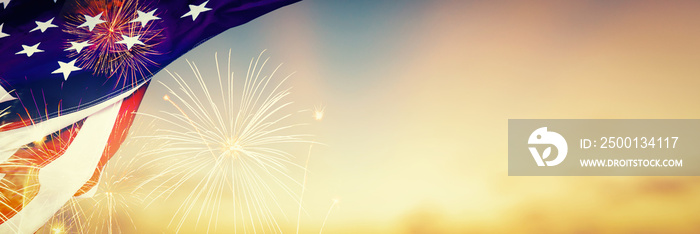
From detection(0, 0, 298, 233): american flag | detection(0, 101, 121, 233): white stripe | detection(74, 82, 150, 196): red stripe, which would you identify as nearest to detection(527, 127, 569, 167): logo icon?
detection(0, 0, 298, 233): american flag

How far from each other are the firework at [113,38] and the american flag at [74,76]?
1 centimetres

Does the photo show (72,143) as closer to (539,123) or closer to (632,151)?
(539,123)

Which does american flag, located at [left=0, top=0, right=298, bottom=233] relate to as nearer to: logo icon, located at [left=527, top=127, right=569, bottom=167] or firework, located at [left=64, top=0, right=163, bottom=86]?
firework, located at [left=64, top=0, right=163, bottom=86]

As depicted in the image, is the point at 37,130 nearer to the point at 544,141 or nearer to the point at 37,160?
the point at 37,160

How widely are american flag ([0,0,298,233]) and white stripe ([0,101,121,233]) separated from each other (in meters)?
0.01

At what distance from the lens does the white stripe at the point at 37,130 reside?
11.4 ft

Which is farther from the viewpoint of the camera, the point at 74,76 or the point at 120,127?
the point at 120,127

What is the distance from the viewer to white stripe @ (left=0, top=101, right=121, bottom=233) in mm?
3574

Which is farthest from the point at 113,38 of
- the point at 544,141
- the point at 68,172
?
the point at 544,141

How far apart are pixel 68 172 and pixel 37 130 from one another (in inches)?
21.2

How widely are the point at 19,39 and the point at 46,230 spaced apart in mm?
2766

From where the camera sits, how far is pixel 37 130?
3.54 m

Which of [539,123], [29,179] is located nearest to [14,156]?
[29,179]

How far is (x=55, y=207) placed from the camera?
12.5 ft
